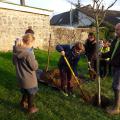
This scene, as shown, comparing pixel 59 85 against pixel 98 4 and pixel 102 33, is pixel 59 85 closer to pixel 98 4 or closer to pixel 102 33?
pixel 98 4

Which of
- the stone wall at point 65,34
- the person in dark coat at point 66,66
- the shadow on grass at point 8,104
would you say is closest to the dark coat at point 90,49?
the person in dark coat at point 66,66

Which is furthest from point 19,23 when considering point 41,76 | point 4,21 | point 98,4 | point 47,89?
point 98,4

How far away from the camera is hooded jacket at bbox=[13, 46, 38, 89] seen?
7.07 m

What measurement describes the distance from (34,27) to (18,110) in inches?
509

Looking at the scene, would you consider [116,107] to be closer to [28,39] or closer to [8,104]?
[8,104]

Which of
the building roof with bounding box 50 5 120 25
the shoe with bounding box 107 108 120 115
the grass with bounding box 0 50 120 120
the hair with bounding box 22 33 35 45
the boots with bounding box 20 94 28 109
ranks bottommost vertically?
the shoe with bounding box 107 108 120 115

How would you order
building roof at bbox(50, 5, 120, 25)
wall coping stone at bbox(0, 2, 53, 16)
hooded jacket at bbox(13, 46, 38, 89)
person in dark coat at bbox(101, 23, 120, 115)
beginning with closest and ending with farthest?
1. hooded jacket at bbox(13, 46, 38, 89)
2. person in dark coat at bbox(101, 23, 120, 115)
3. wall coping stone at bbox(0, 2, 53, 16)
4. building roof at bbox(50, 5, 120, 25)

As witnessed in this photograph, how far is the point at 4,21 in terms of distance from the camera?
1762 cm

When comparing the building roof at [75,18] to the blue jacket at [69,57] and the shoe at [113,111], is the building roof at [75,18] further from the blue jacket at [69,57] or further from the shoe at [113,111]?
the shoe at [113,111]

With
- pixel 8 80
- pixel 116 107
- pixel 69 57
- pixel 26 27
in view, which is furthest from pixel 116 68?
pixel 26 27

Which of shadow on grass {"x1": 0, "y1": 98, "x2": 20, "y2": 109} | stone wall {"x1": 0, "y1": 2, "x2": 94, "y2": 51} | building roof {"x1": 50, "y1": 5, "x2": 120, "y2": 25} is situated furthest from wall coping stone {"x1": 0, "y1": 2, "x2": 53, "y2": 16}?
building roof {"x1": 50, "y1": 5, "x2": 120, "y2": 25}

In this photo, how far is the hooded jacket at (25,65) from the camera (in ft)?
23.2

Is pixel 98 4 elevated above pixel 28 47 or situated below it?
above

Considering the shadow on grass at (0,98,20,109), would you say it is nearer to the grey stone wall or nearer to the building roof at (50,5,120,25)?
the grey stone wall
